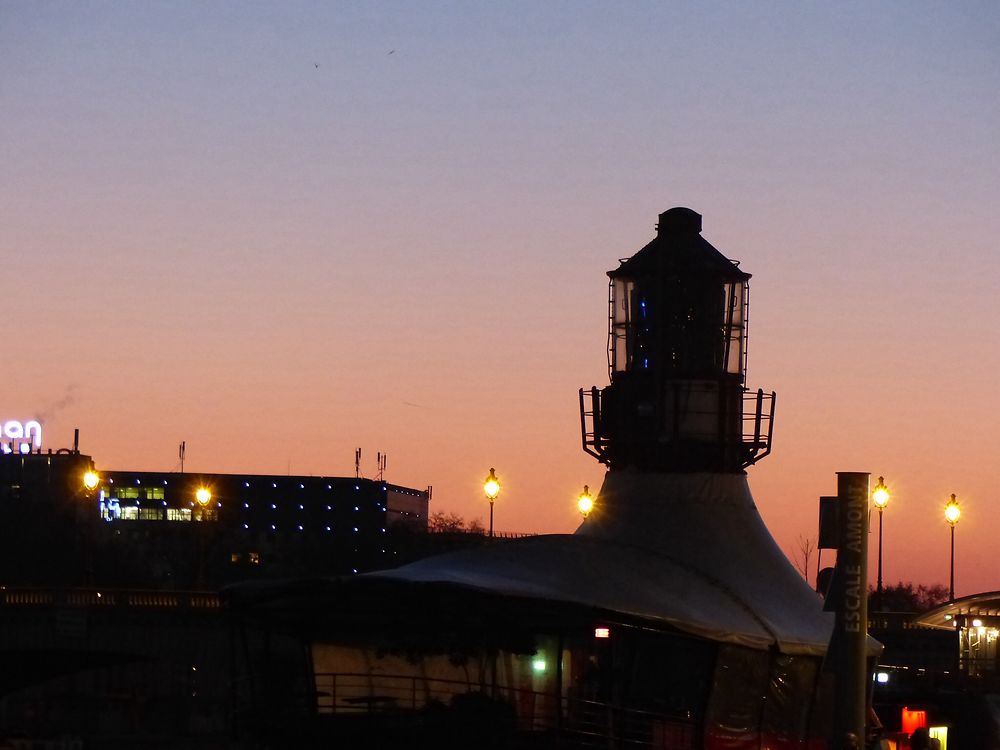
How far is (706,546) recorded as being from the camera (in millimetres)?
44906

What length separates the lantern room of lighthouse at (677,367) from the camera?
47.3 meters

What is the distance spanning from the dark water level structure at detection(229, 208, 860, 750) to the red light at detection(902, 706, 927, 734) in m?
9.03

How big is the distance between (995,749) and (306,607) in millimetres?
28023

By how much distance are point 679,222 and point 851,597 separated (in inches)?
721

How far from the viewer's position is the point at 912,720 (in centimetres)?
5294

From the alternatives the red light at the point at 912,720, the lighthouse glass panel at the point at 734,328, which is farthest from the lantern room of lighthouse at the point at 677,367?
the red light at the point at 912,720

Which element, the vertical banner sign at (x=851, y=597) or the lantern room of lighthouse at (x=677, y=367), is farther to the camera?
the lantern room of lighthouse at (x=677, y=367)

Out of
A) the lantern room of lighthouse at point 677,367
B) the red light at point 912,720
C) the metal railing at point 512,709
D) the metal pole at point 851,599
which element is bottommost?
the red light at point 912,720

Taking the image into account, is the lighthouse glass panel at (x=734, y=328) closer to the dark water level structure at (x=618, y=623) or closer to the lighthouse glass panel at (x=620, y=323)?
the dark water level structure at (x=618, y=623)

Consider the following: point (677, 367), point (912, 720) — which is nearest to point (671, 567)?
point (677, 367)

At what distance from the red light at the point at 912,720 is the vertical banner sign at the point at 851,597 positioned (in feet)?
66.8

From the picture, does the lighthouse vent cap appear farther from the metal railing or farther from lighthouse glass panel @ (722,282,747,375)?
the metal railing

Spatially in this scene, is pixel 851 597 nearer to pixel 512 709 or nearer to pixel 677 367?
pixel 512 709

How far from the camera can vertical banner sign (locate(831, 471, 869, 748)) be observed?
32.4 m
